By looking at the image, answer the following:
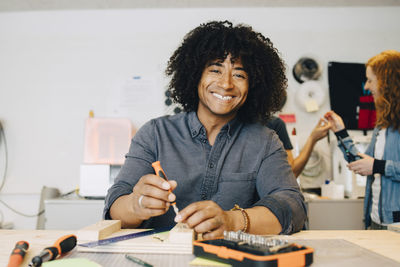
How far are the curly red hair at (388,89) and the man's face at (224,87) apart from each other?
1.09 meters

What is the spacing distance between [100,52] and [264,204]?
2391 mm

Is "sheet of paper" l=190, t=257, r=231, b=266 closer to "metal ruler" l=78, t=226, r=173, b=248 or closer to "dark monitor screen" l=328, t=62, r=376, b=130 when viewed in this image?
"metal ruler" l=78, t=226, r=173, b=248

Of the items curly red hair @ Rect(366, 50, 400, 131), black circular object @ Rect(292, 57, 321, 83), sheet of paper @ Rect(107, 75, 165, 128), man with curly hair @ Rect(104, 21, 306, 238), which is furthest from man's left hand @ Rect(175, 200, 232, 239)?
black circular object @ Rect(292, 57, 321, 83)

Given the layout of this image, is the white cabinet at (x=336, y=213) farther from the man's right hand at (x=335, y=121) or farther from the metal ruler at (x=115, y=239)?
the metal ruler at (x=115, y=239)

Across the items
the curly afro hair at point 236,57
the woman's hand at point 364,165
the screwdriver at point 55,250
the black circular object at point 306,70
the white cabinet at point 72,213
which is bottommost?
the white cabinet at point 72,213

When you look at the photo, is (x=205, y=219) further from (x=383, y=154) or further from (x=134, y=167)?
(x=383, y=154)

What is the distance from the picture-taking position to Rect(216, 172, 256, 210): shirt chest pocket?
1.03 meters

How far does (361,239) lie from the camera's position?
2.73 ft

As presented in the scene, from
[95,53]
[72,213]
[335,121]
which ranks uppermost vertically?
[95,53]

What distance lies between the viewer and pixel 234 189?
1039 millimetres

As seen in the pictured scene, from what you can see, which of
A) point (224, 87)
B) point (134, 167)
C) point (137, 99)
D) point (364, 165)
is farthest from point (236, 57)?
point (137, 99)

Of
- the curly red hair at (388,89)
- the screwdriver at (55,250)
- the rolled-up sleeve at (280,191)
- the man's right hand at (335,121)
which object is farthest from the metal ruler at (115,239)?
the man's right hand at (335,121)

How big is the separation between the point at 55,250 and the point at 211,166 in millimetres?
555

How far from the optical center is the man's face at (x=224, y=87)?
1136 mm
